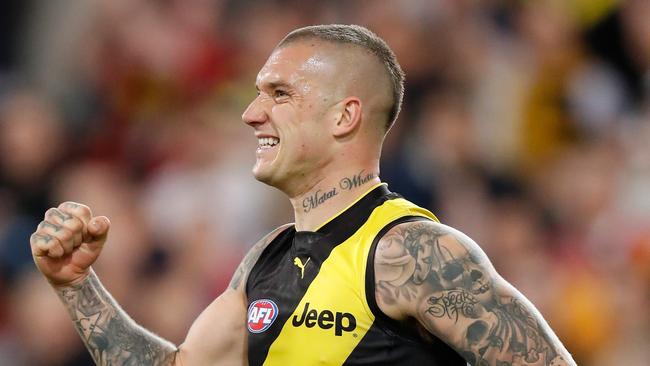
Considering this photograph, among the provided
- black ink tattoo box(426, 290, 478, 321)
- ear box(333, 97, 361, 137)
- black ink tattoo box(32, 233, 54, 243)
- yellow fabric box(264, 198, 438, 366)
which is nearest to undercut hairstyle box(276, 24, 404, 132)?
ear box(333, 97, 361, 137)

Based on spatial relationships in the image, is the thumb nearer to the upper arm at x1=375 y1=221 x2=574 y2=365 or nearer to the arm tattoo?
the arm tattoo

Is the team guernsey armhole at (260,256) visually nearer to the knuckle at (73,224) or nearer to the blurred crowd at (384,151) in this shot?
the knuckle at (73,224)

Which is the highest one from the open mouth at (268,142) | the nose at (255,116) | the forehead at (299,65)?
the forehead at (299,65)

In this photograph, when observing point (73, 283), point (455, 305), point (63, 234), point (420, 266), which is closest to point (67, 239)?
point (63, 234)

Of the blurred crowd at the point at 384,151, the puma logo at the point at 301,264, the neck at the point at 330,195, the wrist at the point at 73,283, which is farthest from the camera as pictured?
the blurred crowd at the point at 384,151

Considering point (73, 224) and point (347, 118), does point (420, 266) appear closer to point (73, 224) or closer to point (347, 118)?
point (347, 118)

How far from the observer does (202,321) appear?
4570 millimetres

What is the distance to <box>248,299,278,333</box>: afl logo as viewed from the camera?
4.17 m

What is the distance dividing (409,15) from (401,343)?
18.9ft

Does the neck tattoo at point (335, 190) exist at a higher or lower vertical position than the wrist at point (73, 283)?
higher

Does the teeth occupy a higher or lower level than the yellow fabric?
higher

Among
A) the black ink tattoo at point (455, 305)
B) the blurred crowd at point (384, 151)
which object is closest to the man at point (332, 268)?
the black ink tattoo at point (455, 305)

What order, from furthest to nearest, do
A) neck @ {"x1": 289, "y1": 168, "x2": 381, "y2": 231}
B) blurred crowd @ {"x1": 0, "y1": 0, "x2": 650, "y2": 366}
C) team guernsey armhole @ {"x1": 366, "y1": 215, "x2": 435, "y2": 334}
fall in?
blurred crowd @ {"x1": 0, "y1": 0, "x2": 650, "y2": 366} < neck @ {"x1": 289, "y1": 168, "x2": 381, "y2": 231} < team guernsey armhole @ {"x1": 366, "y1": 215, "x2": 435, "y2": 334}

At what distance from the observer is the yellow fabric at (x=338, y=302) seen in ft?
12.9
